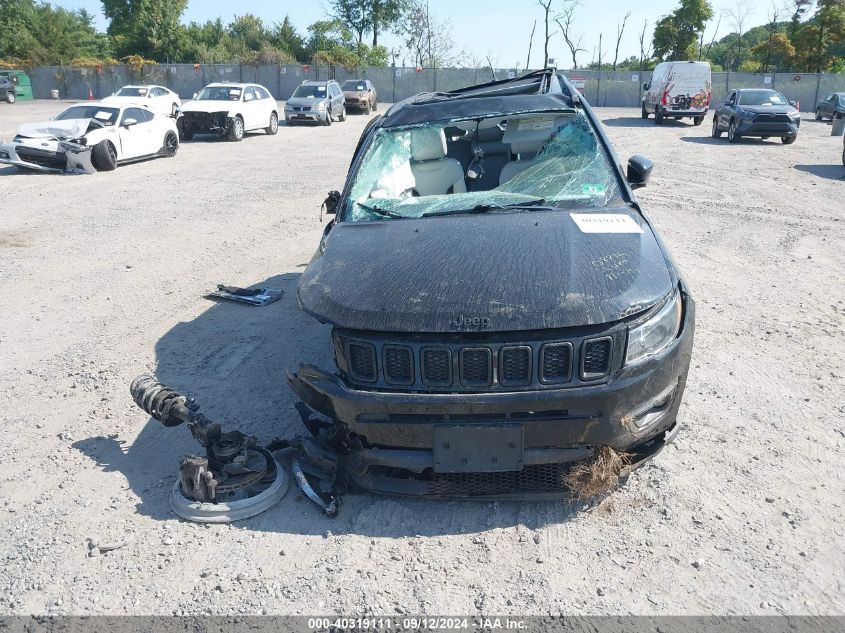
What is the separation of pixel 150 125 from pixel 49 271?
985cm

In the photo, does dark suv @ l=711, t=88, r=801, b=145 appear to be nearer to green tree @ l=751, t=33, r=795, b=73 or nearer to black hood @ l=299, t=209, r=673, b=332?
black hood @ l=299, t=209, r=673, b=332

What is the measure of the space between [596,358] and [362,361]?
1047 mm

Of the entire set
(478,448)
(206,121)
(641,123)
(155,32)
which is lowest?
(478,448)

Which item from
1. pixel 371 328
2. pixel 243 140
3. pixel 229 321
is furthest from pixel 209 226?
pixel 243 140

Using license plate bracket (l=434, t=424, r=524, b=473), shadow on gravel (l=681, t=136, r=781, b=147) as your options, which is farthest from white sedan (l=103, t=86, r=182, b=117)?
license plate bracket (l=434, t=424, r=524, b=473)

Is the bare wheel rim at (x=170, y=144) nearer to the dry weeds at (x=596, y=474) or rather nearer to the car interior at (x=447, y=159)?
the car interior at (x=447, y=159)

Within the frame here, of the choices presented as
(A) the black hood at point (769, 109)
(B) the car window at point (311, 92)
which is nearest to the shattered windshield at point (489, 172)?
(A) the black hood at point (769, 109)

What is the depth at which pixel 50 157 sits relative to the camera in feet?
45.2

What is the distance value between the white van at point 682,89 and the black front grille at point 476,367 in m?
24.0

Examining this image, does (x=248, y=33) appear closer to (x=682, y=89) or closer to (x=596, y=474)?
(x=682, y=89)

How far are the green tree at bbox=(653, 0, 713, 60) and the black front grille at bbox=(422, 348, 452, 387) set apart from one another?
50.7 m

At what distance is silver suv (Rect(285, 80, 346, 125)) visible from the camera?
25234mm

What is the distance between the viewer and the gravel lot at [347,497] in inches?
111

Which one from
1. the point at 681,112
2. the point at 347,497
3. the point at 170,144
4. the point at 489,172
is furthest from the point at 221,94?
the point at 347,497
